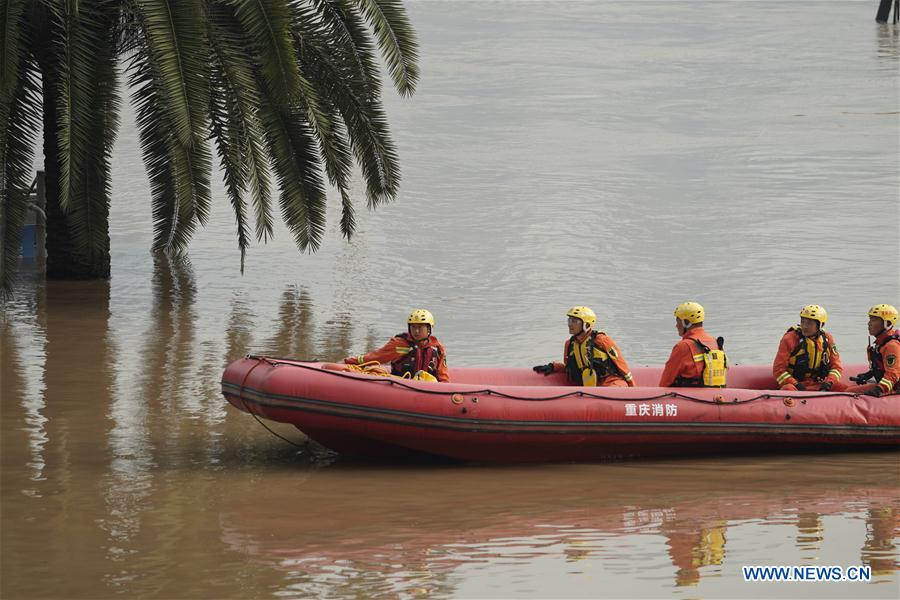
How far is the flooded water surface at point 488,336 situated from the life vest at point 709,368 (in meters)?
0.52

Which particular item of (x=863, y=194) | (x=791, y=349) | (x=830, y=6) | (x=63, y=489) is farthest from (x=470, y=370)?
(x=830, y=6)

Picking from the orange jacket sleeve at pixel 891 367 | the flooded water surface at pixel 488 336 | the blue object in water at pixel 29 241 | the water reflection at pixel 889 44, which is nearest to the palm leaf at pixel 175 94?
the flooded water surface at pixel 488 336

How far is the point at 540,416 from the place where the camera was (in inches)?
400

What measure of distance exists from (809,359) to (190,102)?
20.3ft

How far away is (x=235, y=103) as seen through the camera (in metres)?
14.7

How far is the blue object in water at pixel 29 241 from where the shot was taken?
1812 centimetres

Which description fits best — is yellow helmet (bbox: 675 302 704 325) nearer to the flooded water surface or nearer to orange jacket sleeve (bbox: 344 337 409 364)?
the flooded water surface

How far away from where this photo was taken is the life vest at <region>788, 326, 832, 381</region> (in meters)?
11.1

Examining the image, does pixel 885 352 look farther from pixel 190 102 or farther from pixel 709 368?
pixel 190 102

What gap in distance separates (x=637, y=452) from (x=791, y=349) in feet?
5.05

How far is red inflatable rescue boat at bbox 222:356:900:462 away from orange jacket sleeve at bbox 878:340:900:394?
11 centimetres

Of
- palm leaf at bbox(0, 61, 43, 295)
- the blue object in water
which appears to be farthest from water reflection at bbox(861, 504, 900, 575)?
the blue object in water

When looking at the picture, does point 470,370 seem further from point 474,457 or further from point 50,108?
point 50,108

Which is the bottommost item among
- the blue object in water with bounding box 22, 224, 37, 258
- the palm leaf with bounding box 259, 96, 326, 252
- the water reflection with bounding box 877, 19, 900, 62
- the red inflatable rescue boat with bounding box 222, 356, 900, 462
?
the red inflatable rescue boat with bounding box 222, 356, 900, 462
